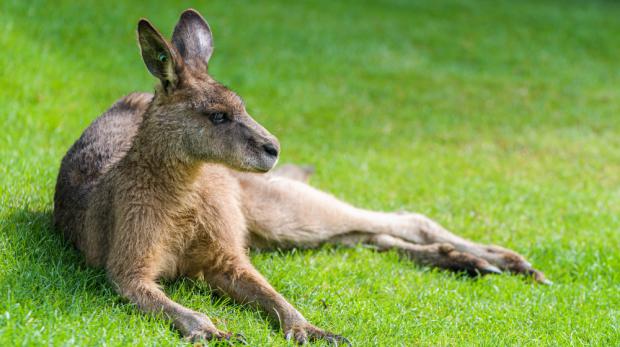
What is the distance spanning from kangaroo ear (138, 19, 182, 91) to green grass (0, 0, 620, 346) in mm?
1236

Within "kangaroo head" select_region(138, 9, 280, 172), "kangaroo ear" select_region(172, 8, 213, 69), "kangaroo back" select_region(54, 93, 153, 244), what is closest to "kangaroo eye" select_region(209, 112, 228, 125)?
"kangaroo head" select_region(138, 9, 280, 172)

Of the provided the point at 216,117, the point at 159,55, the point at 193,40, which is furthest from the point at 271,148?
the point at 193,40

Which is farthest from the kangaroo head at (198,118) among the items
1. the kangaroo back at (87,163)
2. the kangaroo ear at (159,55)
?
the kangaroo back at (87,163)

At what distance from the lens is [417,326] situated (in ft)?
15.6

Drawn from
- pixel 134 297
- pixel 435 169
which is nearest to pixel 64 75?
pixel 435 169

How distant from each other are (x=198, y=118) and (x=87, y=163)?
1.20 metres

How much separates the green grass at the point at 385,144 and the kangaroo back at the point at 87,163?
0.56 ft

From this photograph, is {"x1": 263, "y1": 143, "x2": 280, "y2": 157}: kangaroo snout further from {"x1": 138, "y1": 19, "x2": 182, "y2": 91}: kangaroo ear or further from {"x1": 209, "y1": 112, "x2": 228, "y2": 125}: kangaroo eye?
{"x1": 138, "y1": 19, "x2": 182, "y2": 91}: kangaroo ear

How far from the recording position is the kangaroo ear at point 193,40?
5155 millimetres

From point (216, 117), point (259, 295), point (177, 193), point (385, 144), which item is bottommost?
point (385, 144)

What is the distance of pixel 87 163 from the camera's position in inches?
217

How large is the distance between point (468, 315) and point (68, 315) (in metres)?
2.36

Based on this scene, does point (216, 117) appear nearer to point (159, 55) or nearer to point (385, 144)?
point (159, 55)

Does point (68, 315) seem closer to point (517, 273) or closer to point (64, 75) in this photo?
point (517, 273)
